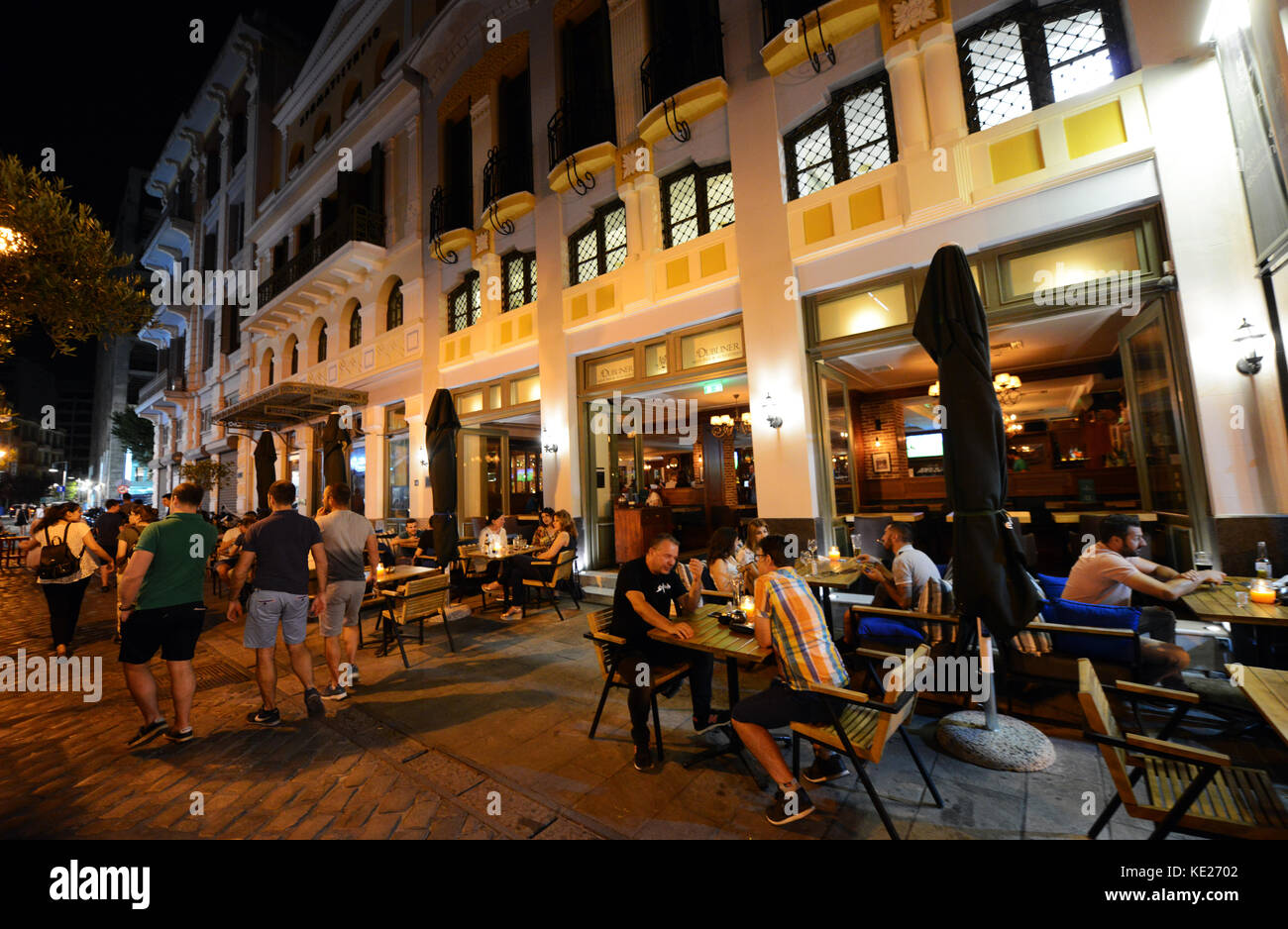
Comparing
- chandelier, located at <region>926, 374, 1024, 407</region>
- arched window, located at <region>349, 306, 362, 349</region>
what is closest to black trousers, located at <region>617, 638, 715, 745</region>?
chandelier, located at <region>926, 374, 1024, 407</region>

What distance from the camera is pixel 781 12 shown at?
7.54m

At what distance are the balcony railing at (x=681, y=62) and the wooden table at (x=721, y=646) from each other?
888cm

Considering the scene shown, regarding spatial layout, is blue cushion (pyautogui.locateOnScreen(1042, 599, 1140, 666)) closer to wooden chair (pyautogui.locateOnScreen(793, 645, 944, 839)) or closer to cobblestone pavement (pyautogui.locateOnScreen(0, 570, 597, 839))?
wooden chair (pyautogui.locateOnScreen(793, 645, 944, 839))

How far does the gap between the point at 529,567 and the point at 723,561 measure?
4.17 m

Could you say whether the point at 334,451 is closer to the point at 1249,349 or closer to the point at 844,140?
the point at 844,140

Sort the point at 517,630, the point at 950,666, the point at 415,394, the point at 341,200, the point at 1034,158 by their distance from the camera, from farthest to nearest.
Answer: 1. the point at 341,200
2. the point at 415,394
3. the point at 517,630
4. the point at 1034,158
5. the point at 950,666

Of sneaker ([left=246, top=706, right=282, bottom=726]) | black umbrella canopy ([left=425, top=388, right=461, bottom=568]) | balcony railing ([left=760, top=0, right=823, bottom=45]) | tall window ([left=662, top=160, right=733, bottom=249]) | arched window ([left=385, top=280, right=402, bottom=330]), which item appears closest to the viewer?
sneaker ([left=246, top=706, right=282, bottom=726])

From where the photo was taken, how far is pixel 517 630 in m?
6.81

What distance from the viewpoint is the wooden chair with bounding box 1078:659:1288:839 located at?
1908mm

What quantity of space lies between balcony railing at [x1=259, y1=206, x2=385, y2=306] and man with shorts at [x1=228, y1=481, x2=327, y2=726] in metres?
12.6
